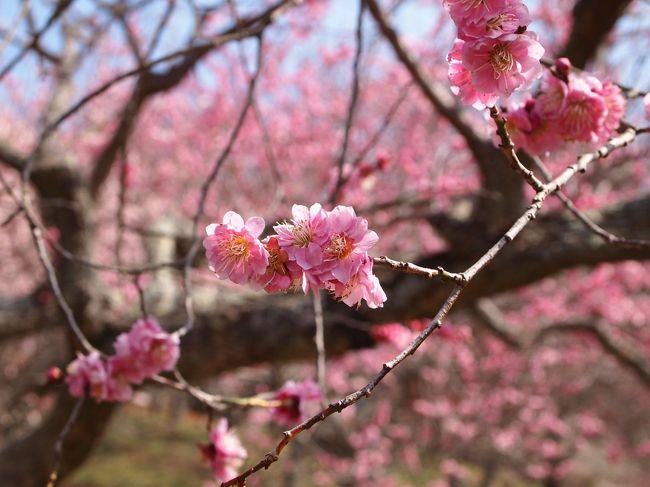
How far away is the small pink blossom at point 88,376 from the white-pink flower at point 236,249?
0.69m

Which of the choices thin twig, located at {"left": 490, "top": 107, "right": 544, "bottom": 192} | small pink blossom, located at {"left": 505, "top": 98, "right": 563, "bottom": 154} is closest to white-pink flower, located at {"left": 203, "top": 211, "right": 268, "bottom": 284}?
thin twig, located at {"left": 490, "top": 107, "right": 544, "bottom": 192}

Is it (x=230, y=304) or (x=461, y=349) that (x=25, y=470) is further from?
(x=461, y=349)

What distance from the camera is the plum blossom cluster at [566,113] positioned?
4.05 feet

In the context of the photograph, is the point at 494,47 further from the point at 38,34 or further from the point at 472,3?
the point at 38,34

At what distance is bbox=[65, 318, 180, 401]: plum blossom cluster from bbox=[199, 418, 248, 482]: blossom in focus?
22 cm

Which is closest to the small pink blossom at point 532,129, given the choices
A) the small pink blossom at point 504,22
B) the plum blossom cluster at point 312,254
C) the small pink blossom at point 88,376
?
the small pink blossom at point 504,22

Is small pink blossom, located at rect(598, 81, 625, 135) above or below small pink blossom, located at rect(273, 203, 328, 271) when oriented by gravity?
above

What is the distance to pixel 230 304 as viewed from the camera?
313 centimetres

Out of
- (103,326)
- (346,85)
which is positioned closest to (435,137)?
(346,85)

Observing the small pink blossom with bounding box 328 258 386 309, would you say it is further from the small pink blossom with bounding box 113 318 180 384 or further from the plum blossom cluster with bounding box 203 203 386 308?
the small pink blossom with bounding box 113 318 180 384

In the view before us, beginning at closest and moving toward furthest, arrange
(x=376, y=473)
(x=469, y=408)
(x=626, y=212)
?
(x=626, y=212)
(x=376, y=473)
(x=469, y=408)

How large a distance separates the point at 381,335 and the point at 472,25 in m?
1.83

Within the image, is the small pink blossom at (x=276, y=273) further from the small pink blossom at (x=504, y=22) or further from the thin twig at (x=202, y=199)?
the thin twig at (x=202, y=199)

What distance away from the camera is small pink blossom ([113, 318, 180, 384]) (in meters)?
1.49
